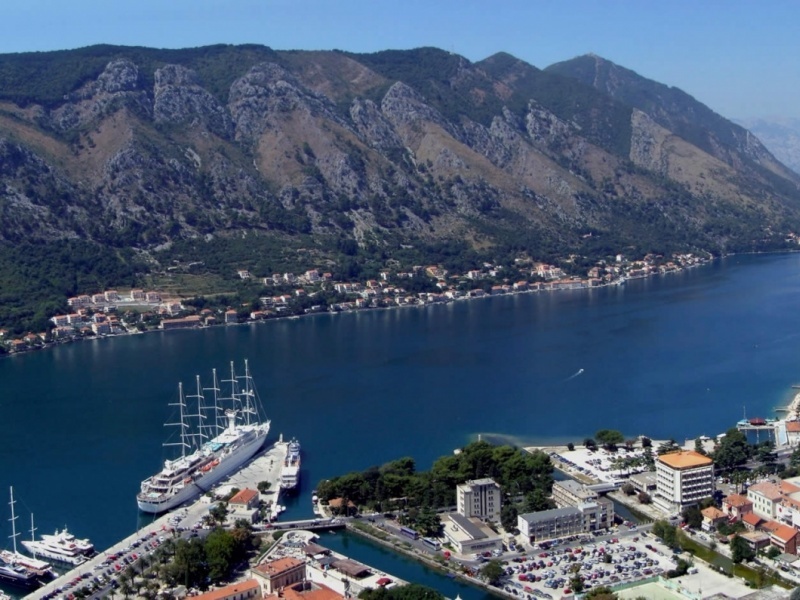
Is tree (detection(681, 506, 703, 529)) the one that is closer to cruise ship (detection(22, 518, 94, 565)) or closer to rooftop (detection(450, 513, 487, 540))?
rooftop (detection(450, 513, 487, 540))

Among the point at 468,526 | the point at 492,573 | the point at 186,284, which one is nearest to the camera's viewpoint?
the point at 492,573

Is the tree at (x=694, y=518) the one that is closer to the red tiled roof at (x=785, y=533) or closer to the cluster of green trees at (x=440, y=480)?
the red tiled roof at (x=785, y=533)

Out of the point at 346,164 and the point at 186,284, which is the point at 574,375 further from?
the point at 346,164

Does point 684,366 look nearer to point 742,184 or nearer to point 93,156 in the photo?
point 93,156

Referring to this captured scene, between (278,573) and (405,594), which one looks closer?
(405,594)

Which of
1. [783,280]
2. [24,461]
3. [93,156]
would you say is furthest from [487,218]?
[24,461]

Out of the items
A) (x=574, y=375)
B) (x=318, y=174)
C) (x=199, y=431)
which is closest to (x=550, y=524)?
(x=199, y=431)

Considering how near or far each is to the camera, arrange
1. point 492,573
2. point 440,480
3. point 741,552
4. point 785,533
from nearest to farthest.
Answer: point 492,573, point 741,552, point 785,533, point 440,480
